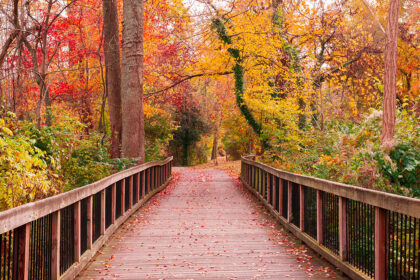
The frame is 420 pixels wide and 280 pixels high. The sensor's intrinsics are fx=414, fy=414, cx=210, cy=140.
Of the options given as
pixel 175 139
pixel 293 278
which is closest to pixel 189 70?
pixel 293 278

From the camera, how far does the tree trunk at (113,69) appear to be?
13.1 m

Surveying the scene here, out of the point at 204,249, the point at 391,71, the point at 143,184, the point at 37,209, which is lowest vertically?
the point at 204,249

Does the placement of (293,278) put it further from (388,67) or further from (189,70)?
Result: (189,70)

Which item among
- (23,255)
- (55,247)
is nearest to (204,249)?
(55,247)

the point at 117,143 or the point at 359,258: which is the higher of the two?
the point at 117,143

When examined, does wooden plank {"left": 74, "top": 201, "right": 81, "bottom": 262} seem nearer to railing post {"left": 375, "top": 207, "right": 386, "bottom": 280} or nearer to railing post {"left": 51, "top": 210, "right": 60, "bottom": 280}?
railing post {"left": 51, "top": 210, "right": 60, "bottom": 280}

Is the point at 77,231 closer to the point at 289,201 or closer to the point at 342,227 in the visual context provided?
the point at 342,227

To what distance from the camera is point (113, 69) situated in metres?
13.3

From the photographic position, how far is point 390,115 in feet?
23.5

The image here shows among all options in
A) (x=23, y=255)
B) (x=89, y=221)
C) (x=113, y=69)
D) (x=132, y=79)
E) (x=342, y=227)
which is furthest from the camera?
(x=113, y=69)

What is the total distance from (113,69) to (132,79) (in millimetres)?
Result: 1326

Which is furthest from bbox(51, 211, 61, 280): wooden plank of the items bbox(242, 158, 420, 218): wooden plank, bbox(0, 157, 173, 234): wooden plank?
bbox(242, 158, 420, 218): wooden plank

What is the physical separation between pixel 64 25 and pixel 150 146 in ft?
22.6

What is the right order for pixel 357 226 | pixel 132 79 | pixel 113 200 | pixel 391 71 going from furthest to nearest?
pixel 132 79
pixel 391 71
pixel 113 200
pixel 357 226
